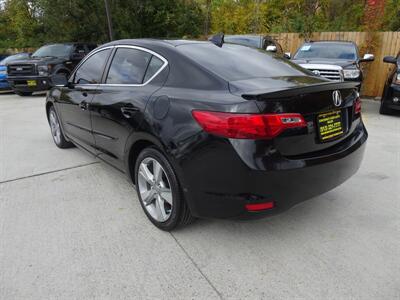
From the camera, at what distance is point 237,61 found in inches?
111

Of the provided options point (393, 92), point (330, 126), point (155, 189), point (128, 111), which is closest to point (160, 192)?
point (155, 189)

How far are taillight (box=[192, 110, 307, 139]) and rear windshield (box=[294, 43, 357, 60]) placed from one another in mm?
6870

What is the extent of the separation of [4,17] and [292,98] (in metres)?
30.0

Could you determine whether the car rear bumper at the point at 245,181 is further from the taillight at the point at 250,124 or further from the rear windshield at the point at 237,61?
the rear windshield at the point at 237,61

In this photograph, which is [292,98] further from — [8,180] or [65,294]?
[8,180]

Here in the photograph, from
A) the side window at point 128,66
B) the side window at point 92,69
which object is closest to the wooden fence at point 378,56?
the side window at point 92,69

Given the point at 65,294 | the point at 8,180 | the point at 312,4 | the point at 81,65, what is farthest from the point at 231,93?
the point at 312,4

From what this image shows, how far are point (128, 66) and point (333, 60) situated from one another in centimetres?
603

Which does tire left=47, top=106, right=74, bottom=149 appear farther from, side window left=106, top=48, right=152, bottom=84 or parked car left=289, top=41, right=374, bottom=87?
parked car left=289, top=41, right=374, bottom=87

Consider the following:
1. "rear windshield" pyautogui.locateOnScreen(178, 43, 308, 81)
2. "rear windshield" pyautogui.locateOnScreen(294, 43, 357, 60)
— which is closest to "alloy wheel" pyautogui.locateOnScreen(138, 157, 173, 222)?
"rear windshield" pyautogui.locateOnScreen(178, 43, 308, 81)

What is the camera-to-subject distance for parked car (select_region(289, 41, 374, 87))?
705 cm

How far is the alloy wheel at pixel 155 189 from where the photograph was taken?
2.63 m

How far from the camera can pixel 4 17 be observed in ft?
83.8

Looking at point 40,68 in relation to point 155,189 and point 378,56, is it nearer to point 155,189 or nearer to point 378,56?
point 155,189
